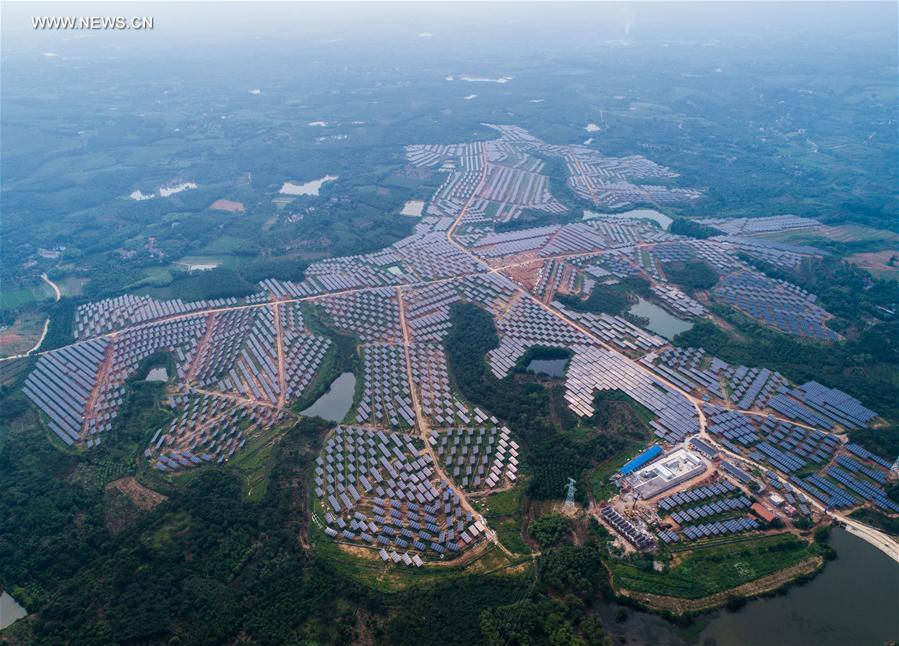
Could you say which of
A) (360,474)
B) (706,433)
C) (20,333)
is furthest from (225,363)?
(706,433)

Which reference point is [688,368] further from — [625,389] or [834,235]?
[834,235]

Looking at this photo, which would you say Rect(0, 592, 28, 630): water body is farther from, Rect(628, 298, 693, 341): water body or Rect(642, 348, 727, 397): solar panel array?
Rect(628, 298, 693, 341): water body

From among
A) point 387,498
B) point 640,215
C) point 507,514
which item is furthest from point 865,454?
point 640,215

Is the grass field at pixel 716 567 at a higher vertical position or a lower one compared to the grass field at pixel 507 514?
higher

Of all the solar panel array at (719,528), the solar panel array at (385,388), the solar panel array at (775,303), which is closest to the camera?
the solar panel array at (719,528)

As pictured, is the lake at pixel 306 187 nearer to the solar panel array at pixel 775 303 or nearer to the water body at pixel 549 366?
the water body at pixel 549 366

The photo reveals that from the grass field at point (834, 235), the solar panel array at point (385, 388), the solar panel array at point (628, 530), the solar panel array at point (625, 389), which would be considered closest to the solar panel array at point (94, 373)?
the solar panel array at point (385, 388)

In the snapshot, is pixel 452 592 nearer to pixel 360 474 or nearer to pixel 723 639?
pixel 360 474
